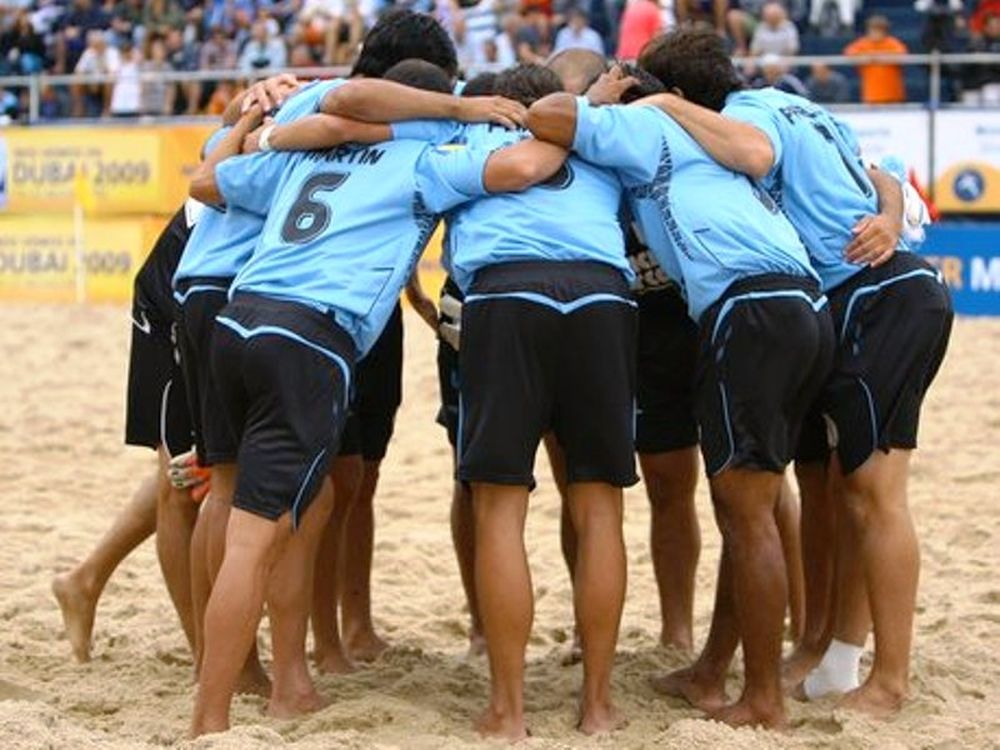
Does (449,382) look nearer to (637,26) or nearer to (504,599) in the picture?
(504,599)

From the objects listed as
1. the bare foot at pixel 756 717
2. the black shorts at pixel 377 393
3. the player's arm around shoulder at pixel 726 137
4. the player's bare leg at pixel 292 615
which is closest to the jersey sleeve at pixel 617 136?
the player's arm around shoulder at pixel 726 137

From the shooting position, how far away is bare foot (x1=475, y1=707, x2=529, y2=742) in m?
5.49

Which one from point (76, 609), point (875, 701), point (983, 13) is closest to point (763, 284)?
point (875, 701)

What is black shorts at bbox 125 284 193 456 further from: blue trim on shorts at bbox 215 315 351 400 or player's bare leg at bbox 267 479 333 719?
blue trim on shorts at bbox 215 315 351 400

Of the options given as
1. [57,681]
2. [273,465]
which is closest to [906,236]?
[273,465]

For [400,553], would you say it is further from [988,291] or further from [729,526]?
[988,291]

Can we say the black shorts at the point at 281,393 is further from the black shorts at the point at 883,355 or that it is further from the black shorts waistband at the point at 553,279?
the black shorts at the point at 883,355

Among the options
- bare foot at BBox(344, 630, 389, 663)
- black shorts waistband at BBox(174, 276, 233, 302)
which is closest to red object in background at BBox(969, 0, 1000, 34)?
bare foot at BBox(344, 630, 389, 663)

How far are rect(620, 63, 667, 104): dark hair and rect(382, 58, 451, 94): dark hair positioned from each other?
56 centimetres

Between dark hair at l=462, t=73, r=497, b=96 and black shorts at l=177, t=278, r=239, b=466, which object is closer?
black shorts at l=177, t=278, r=239, b=466

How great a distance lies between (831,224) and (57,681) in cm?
289

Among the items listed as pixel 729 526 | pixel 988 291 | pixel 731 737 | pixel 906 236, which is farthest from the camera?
pixel 988 291

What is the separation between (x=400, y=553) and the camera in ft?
28.5

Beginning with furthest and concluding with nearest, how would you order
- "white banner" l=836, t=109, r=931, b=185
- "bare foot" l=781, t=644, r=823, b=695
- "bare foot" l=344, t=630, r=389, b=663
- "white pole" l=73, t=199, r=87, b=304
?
"white pole" l=73, t=199, r=87, b=304
"white banner" l=836, t=109, r=931, b=185
"bare foot" l=344, t=630, r=389, b=663
"bare foot" l=781, t=644, r=823, b=695
